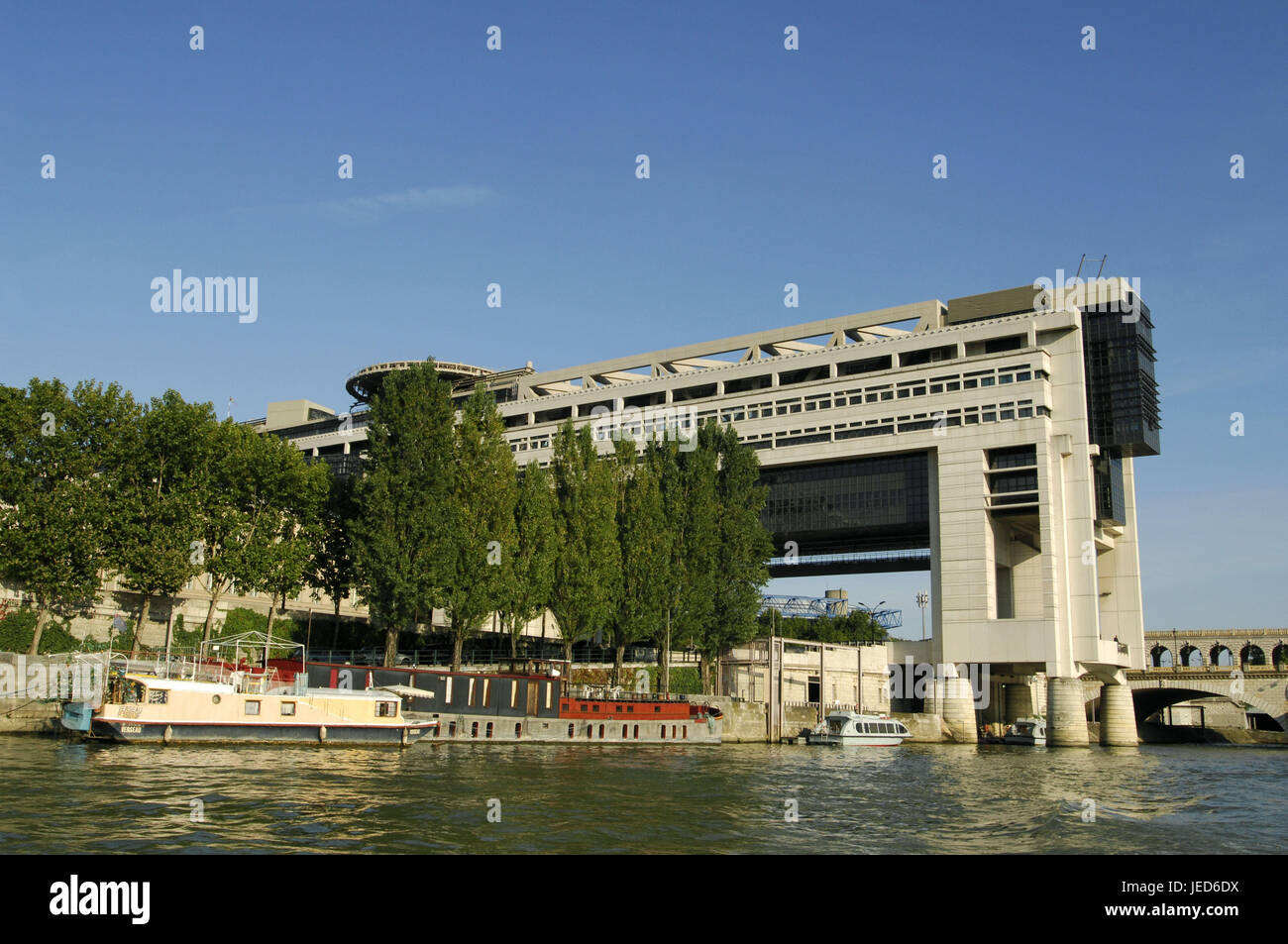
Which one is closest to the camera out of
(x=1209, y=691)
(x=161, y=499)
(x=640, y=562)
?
(x=161, y=499)

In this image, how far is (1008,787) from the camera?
41.2 metres

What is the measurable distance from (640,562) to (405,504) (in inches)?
658

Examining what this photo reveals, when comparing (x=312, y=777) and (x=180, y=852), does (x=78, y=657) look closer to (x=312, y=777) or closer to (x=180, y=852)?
(x=312, y=777)

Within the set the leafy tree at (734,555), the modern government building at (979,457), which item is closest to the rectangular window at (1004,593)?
the modern government building at (979,457)

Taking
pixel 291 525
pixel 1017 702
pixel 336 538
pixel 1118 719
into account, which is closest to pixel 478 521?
pixel 336 538

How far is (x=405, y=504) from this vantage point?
205 ft

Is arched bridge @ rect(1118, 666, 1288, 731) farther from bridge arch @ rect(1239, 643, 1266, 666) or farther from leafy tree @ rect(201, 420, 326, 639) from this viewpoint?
leafy tree @ rect(201, 420, 326, 639)

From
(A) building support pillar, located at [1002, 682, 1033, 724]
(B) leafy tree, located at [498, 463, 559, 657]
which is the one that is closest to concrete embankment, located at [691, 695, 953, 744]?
(B) leafy tree, located at [498, 463, 559, 657]

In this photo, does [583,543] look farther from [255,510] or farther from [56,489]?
[56,489]
